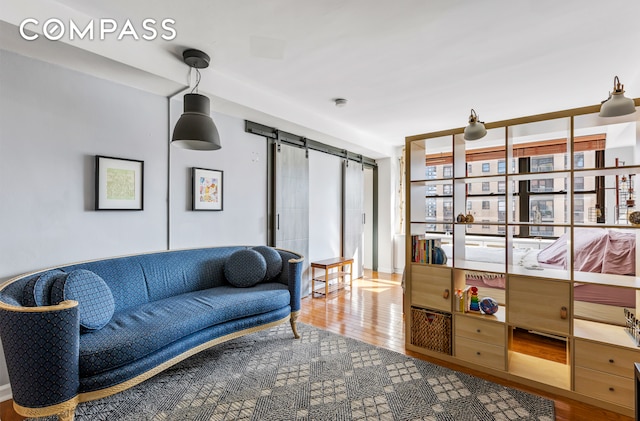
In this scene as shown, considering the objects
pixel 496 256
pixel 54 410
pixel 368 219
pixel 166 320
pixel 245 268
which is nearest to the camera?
pixel 54 410

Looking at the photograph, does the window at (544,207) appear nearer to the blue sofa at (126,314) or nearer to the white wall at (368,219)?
the white wall at (368,219)

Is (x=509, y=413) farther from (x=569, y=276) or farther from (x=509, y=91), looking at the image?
(x=509, y=91)

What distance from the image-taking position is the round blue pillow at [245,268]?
10.4 ft

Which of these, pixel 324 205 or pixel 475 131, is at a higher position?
pixel 475 131

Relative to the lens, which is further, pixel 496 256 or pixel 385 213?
pixel 385 213

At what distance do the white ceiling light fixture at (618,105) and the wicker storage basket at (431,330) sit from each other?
186 centimetres

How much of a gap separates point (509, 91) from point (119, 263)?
14.4 ft

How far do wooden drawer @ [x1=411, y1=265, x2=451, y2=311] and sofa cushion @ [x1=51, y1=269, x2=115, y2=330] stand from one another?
2.50 metres

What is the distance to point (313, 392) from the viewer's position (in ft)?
7.18

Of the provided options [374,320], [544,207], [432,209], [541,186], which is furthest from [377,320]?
[541,186]

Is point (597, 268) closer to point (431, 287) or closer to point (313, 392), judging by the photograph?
point (431, 287)

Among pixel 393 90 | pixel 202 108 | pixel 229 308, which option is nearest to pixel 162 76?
pixel 202 108

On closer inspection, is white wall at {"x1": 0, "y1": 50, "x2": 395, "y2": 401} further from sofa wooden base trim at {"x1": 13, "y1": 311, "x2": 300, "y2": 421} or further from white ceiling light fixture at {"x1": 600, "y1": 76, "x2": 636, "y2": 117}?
white ceiling light fixture at {"x1": 600, "y1": 76, "x2": 636, "y2": 117}

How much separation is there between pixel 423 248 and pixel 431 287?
36cm
